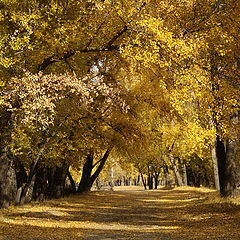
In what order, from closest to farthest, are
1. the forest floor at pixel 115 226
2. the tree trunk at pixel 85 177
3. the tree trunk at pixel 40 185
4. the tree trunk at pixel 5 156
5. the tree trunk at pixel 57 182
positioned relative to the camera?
the forest floor at pixel 115 226, the tree trunk at pixel 5 156, the tree trunk at pixel 40 185, the tree trunk at pixel 57 182, the tree trunk at pixel 85 177

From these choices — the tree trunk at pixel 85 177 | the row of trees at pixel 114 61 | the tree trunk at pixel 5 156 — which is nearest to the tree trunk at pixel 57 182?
the tree trunk at pixel 85 177

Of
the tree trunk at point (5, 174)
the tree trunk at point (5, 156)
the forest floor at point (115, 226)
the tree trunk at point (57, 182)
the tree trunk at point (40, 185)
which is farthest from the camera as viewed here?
the tree trunk at point (57, 182)

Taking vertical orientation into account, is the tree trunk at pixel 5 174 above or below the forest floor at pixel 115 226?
above

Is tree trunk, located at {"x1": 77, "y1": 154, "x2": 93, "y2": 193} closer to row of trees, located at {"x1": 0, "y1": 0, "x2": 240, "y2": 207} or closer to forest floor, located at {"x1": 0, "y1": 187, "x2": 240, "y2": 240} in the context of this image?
forest floor, located at {"x1": 0, "y1": 187, "x2": 240, "y2": 240}

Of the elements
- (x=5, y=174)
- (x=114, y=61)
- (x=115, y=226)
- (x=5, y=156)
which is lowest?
(x=115, y=226)

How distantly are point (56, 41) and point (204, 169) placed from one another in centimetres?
4502

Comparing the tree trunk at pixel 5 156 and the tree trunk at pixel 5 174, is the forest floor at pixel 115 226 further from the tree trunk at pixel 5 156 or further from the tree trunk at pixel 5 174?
the tree trunk at pixel 5 156

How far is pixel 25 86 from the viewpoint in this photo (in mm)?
10352

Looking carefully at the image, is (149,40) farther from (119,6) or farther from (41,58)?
(41,58)

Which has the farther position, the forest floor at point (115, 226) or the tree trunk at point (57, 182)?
the tree trunk at point (57, 182)

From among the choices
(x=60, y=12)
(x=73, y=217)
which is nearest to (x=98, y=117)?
(x=73, y=217)

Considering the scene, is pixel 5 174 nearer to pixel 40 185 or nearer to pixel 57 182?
pixel 40 185

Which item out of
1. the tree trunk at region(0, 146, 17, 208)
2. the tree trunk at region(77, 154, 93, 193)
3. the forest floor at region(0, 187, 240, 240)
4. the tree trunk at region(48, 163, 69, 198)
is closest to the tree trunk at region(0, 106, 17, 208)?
the tree trunk at region(0, 146, 17, 208)

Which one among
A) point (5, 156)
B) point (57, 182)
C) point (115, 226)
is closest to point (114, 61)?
point (5, 156)
